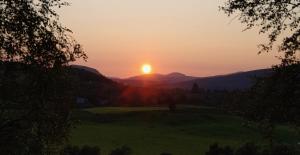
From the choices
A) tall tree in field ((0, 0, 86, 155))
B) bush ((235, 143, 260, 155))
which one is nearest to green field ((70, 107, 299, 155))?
bush ((235, 143, 260, 155))

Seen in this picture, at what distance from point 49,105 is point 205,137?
85.7 m

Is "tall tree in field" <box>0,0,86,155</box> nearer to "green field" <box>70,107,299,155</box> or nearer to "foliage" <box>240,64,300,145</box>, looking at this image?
"foliage" <box>240,64,300,145</box>

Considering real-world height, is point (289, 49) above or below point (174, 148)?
above

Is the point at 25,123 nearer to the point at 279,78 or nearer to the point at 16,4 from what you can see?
the point at 16,4

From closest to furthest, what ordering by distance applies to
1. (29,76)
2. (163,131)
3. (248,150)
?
1. (29,76)
2. (248,150)
3. (163,131)

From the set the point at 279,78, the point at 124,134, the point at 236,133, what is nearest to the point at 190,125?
the point at 236,133

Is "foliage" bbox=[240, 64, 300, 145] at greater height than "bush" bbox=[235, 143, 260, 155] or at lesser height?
greater

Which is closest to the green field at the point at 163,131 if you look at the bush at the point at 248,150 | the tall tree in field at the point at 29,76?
the bush at the point at 248,150

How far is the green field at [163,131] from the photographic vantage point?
275ft

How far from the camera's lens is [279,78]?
19.4 m

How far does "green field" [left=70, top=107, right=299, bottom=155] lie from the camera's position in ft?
275

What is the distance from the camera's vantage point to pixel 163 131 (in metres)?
110

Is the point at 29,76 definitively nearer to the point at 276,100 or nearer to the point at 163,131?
the point at 276,100

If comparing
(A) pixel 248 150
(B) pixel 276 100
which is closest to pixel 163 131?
(A) pixel 248 150
